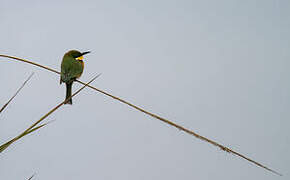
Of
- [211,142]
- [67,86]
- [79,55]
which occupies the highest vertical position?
[79,55]

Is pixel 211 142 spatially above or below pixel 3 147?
above

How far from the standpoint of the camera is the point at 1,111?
0.64 m

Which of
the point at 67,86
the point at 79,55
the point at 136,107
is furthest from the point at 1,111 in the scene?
the point at 79,55

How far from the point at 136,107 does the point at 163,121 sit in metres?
0.05

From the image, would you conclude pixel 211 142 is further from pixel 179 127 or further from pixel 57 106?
pixel 57 106

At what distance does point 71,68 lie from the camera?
2.25 metres

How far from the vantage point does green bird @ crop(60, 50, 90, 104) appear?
219 cm

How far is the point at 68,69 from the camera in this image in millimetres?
2240

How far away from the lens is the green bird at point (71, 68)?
7.19 ft

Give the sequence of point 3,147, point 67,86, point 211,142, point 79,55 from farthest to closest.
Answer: point 79,55 → point 67,86 → point 3,147 → point 211,142

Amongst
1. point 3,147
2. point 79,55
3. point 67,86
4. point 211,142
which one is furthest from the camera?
point 79,55

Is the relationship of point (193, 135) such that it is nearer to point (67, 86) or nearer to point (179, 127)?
point (179, 127)

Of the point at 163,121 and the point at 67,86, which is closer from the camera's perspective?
the point at 163,121

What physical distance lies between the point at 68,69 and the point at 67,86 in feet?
0.47
